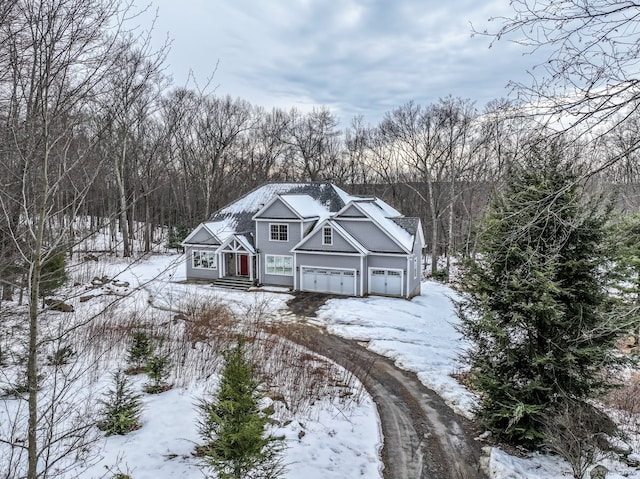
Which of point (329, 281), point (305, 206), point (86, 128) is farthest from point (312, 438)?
point (305, 206)

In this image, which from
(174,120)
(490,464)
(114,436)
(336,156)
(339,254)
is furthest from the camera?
(336,156)

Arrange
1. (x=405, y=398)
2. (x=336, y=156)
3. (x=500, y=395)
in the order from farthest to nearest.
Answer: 1. (x=336, y=156)
2. (x=405, y=398)
3. (x=500, y=395)

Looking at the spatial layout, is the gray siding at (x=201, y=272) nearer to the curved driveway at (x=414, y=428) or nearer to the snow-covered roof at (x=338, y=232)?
the snow-covered roof at (x=338, y=232)

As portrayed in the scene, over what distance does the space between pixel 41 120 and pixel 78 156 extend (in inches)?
16.7

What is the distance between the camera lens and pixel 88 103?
3.52 m

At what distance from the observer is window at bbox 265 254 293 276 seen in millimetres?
25078

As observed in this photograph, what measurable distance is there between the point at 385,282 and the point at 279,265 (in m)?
6.84

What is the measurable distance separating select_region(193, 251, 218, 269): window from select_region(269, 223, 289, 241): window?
425 cm

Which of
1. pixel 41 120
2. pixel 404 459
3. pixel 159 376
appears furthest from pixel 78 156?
pixel 404 459

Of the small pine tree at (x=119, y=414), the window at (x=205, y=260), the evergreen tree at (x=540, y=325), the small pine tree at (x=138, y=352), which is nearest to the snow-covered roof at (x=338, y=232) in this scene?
the window at (x=205, y=260)

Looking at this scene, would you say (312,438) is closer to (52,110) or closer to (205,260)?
(52,110)

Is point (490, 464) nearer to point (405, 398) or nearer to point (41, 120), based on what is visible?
point (405, 398)

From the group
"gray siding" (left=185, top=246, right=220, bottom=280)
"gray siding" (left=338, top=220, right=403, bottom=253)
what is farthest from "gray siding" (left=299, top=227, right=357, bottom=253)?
"gray siding" (left=185, top=246, right=220, bottom=280)

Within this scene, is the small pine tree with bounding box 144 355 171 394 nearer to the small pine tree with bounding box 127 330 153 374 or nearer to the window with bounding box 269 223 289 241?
the small pine tree with bounding box 127 330 153 374
